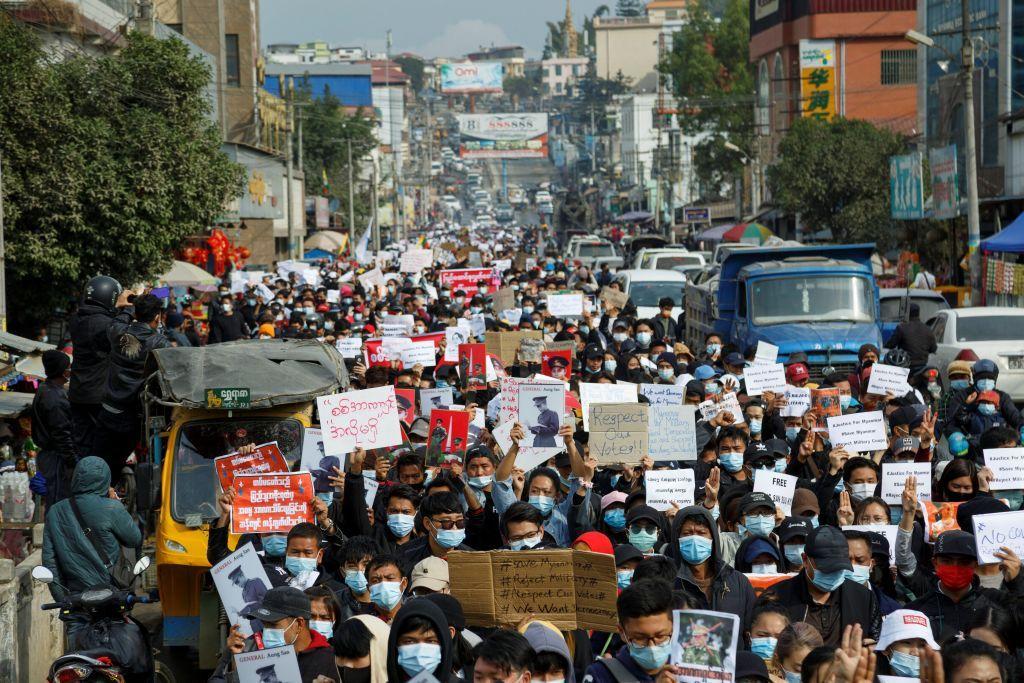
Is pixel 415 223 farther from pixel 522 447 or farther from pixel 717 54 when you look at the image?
pixel 522 447

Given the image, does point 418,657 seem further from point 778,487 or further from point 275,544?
point 778,487

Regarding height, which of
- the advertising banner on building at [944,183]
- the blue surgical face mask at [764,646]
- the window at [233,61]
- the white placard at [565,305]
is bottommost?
the blue surgical face mask at [764,646]

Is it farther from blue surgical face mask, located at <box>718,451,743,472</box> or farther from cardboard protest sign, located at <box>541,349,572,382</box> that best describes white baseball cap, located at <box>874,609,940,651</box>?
cardboard protest sign, located at <box>541,349,572,382</box>

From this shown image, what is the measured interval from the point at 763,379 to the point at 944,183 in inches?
942

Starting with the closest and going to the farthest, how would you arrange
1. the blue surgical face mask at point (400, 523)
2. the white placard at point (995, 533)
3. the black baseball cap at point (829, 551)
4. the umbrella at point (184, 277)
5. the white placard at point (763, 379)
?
the black baseball cap at point (829, 551), the white placard at point (995, 533), the blue surgical face mask at point (400, 523), the white placard at point (763, 379), the umbrella at point (184, 277)

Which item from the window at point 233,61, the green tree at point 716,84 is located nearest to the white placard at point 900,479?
A: the window at point 233,61

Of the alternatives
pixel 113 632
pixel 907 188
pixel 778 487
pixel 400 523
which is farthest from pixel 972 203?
pixel 113 632

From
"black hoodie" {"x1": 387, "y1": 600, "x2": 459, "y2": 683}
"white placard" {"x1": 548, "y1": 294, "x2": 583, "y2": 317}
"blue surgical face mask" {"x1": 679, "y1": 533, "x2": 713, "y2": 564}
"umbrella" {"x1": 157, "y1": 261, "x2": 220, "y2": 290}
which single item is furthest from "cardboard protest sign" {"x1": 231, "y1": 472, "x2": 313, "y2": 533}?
"umbrella" {"x1": 157, "y1": 261, "x2": 220, "y2": 290}

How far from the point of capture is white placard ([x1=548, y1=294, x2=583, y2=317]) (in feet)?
74.5

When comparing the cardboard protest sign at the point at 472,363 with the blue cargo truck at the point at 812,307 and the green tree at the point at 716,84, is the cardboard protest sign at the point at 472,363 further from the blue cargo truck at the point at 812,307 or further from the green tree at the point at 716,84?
the green tree at the point at 716,84

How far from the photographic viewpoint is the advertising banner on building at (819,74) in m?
71.9

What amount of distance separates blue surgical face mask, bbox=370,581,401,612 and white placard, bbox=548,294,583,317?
1549cm

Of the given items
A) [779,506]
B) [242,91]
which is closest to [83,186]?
[779,506]

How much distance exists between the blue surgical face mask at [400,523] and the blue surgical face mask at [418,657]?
2.30 meters
